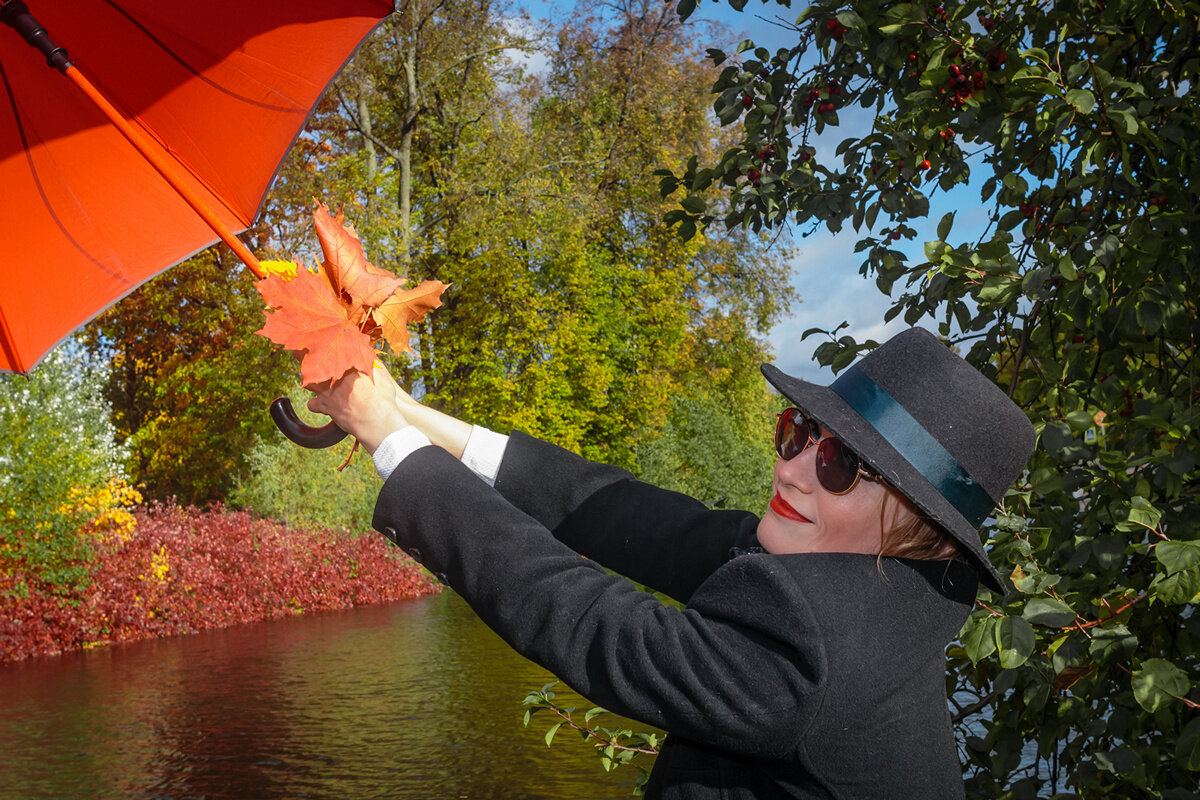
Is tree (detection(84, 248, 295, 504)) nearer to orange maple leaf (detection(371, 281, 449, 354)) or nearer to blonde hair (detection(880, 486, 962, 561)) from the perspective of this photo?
orange maple leaf (detection(371, 281, 449, 354))

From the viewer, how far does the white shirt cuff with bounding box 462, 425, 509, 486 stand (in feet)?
7.00

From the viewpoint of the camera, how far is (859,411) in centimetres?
173

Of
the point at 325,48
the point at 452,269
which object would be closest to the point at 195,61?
the point at 325,48

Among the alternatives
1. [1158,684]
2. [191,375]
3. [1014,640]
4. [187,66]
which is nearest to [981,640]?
[1014,640]

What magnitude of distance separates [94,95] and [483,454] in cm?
126

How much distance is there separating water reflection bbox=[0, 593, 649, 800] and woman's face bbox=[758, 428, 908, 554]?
229 inches

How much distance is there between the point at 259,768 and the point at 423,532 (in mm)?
7441

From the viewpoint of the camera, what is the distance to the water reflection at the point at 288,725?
7551 millimetres

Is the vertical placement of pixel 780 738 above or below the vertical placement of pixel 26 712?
above

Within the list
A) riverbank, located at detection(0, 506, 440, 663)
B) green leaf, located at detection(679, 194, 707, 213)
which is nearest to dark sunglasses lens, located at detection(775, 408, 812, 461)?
green leaf, located at detection(679, 194, 707, 213)

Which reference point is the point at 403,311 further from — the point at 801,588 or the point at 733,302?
the point at 733,302

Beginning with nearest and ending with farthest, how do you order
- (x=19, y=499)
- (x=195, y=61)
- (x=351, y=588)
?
(x=195, y=61) → (x=19, y=499) → (x=351, y=588)

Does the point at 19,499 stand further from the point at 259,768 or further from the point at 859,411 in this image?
the point at 859,411

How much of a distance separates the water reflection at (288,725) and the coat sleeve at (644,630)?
591 centimetres
